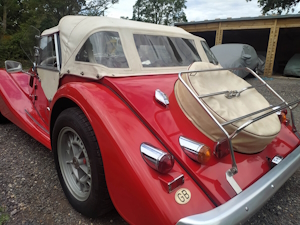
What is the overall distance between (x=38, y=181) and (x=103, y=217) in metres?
0.97

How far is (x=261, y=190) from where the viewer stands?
144cm

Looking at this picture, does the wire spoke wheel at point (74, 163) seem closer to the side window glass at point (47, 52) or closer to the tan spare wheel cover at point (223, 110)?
the tan spare wheel cover at point (223, 110)

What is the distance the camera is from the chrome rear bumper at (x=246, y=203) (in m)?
1.19

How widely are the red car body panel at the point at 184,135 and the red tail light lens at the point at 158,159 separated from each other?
0.13 meters

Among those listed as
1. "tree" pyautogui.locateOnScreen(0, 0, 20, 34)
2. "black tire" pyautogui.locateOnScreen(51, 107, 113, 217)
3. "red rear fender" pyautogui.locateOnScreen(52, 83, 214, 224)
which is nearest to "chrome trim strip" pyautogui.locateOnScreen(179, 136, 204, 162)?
"red rear fender" pyautogui.locateOnScreen(52, 83, 214, 224)

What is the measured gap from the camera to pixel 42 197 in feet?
7.15

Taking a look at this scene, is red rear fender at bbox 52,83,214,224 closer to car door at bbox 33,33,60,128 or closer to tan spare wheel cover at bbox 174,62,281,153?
tan spare wheel cover at bbox 174,62,281,153

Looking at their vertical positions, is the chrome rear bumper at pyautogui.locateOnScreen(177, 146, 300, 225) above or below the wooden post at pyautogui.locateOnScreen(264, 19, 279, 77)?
above

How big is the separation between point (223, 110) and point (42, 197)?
1885mm

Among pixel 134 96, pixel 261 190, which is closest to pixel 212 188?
pixel 261 190

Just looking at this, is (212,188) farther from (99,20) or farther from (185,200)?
(99,20)

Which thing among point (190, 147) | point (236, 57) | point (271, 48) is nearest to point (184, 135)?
point (190, 147)

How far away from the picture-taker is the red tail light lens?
4.46 feet

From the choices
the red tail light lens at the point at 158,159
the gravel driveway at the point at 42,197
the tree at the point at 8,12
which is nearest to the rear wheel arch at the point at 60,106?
the gravel driveway at the point at 42,197
